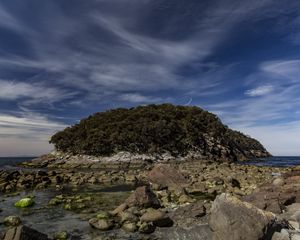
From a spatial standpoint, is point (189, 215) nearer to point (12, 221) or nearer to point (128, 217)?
point (128, 217)

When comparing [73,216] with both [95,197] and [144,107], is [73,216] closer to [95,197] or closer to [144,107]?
[95,197]

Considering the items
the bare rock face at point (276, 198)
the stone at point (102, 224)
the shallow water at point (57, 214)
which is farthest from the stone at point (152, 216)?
the bare rock face at point (276, 198)

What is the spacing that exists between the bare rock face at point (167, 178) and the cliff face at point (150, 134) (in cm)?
5494

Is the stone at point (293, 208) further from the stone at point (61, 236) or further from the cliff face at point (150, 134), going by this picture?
the cliff face at point (150, 134)

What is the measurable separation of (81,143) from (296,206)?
3128 inches

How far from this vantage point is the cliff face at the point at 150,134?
91.7m

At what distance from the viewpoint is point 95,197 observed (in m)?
27.7

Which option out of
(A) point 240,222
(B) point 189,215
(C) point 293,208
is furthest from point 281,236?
(C) point 293,208

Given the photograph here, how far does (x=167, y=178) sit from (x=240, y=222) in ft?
70.4

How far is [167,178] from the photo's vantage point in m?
34.2

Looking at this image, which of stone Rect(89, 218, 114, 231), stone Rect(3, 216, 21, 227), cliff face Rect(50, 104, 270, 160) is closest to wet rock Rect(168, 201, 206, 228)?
stone Rect(89, 218, 114, 231)

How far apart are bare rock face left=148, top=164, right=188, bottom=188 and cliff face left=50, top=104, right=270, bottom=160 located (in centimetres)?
5494

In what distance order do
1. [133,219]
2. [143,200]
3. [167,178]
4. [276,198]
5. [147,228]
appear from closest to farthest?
[147,228] → [133,219] → [276,198] → [143,200] → [167,178]

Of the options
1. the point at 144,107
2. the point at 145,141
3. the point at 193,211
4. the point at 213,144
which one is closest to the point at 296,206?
the point at 193,211
